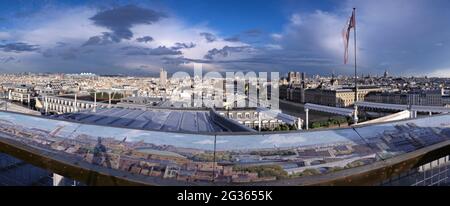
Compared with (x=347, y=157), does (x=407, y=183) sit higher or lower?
lower

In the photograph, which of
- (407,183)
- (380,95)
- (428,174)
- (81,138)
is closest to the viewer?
(81,138)

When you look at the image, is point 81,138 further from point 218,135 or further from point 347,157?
point 347,157

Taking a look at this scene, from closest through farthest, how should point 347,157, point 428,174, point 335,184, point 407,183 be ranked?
point 335,184, point 347,157, point 407,183, point 428,174

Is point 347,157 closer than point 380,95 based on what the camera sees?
Yes
